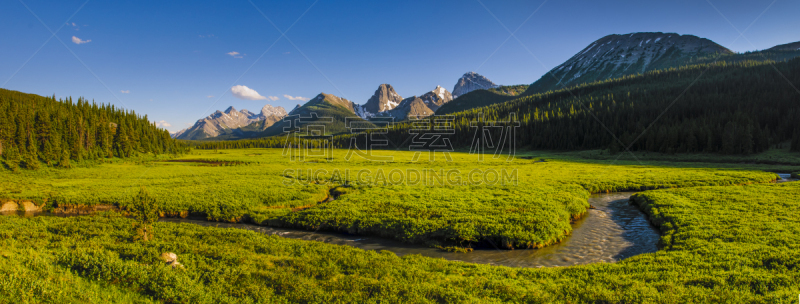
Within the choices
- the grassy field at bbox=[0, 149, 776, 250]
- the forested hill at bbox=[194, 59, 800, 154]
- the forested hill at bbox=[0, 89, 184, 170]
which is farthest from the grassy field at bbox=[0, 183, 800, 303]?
the forested hill at bbox=[194, 59, 800, 154]

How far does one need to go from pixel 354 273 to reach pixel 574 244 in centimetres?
1453

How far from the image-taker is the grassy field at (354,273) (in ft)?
34.1

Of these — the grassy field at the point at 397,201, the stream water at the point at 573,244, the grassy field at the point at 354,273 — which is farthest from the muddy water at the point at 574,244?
the grassy field at the point at 354,273

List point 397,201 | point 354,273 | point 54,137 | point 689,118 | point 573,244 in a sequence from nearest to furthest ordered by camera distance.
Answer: point 354,273 < point 573,244 < point 397,201 < point 54,137 < point 689,118

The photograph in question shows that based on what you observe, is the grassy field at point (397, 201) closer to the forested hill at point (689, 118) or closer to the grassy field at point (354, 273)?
the grassy field at point (354, 273)

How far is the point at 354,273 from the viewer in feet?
41.5

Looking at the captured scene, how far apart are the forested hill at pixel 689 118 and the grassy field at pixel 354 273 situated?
86428mm

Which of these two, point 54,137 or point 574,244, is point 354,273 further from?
point 54,137

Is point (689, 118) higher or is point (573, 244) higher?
point (689, 118)

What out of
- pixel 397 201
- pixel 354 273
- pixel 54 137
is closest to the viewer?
pixel 354 273

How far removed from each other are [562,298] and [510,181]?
98.3 ft

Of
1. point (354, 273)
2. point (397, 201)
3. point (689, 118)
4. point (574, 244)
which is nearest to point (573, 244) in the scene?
point (574, 244)

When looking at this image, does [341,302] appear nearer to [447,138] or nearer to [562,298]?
[562,298]

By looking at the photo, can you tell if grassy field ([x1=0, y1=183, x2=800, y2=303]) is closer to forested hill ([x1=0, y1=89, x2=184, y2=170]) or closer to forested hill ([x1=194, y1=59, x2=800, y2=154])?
forested hill ([x1=0, y1=89, x2=184, y2=170])
